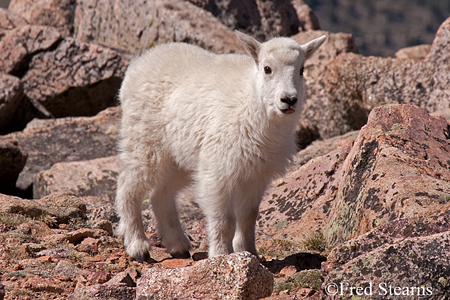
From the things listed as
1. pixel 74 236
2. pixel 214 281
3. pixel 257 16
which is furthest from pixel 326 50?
pixel 214 281

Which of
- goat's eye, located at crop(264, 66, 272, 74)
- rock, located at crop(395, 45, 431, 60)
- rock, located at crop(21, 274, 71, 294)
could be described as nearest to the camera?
rock, located at crop(21, 274, 71, 294)

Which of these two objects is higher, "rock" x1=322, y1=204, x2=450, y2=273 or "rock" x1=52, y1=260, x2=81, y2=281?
"rock" x1=322, y1=204, x2=450, y2=273

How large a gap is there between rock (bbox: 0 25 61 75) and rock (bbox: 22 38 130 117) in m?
0.18

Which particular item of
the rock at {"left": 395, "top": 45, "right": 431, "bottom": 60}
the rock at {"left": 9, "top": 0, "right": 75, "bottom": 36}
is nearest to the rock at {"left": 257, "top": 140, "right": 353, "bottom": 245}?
the rock at {"left": 395, "top": 45, "right": 431, "bottom": 60}

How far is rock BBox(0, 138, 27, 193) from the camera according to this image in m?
10.6

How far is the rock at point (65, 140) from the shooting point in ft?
40.8

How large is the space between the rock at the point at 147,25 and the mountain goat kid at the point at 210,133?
244 inches

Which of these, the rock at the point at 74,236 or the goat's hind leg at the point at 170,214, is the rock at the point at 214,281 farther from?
the goat's hind leg at the point at 170,214

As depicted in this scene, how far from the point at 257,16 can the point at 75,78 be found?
18.7 ft

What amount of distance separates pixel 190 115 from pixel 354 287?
338 cm

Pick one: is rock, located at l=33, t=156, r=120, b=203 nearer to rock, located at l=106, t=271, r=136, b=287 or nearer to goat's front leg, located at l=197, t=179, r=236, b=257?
goat's front leg, located at l=197, t=179, r=236, b=257

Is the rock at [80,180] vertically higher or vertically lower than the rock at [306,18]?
lower

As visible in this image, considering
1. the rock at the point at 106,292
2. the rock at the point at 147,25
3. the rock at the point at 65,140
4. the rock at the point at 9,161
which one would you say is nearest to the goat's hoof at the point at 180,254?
the rock at the point at 106,292

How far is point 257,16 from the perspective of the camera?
16.5 meters
